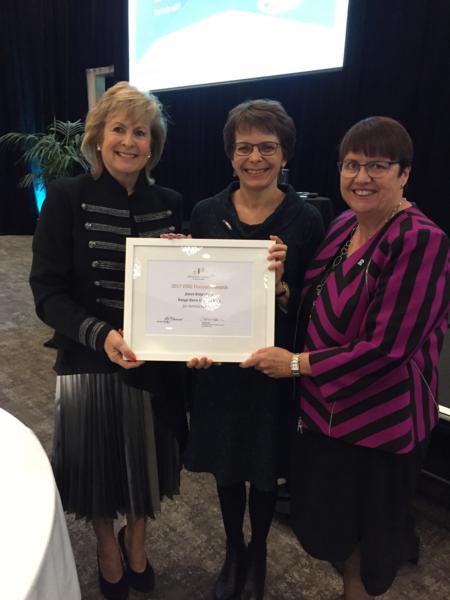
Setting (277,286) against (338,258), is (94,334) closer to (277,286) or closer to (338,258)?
(277,286)

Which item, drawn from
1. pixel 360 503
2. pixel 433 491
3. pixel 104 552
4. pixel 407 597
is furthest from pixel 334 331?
pixel 433 491

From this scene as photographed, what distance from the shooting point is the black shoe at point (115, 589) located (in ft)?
5.22

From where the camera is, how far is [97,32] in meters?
6.61

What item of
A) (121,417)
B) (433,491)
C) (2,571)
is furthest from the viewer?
(433,491)

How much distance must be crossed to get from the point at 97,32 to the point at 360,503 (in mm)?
7242

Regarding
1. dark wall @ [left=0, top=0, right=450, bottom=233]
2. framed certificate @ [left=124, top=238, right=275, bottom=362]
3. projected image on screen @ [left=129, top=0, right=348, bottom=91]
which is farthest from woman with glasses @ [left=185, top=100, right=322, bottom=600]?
projected image on screen @ [left=129, top=0, right=348, bottom=91]

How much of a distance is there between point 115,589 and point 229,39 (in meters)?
3.65

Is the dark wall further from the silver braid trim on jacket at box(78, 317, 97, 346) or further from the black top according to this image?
the silver braid trim on jacket at box(78, 317, 97, 346)

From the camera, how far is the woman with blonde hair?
1310 millimetres

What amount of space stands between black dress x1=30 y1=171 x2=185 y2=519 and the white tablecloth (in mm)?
417

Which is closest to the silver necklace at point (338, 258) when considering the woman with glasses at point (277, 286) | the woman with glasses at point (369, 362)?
the woman with glasses at point (369, 362)

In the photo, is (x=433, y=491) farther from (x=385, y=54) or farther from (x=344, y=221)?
(x=385, y=54)

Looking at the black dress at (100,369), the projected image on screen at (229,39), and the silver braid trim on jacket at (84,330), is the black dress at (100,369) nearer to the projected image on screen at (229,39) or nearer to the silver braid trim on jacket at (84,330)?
the silver braid trim on jacket at (84,330)

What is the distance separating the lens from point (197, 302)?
4.11 feet
